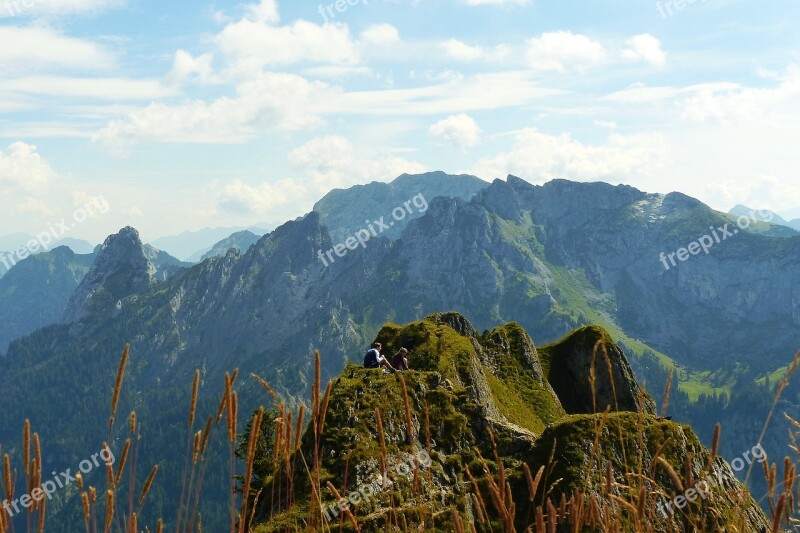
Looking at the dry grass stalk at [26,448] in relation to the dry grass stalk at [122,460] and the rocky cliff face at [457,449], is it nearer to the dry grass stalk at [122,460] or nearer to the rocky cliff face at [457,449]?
the dry grass stalk at [122,460]

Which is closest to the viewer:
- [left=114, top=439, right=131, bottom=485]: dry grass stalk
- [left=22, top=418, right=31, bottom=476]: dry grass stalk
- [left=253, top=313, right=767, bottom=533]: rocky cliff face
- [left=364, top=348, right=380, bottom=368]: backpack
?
[left=22, top=418, right=31, bottom=476]: dry grass stalk

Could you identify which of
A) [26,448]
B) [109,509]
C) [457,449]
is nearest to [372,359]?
[457,449]

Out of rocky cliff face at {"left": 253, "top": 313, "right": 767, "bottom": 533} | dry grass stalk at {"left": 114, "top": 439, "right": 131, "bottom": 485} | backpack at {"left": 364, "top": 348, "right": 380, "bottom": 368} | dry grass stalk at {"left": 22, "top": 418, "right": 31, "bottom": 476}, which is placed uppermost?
dry grass stalk at {"left": 22, "top": 418, "right": 31, "bottom": 476}

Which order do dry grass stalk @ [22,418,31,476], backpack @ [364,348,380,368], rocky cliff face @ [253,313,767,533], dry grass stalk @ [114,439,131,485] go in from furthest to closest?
backpack @ [364,348,380,368]
rocky cliff face @ [253,313,767,533]
dry grass stalk @ [114,439,131,485]
dry grass stalk @ [22,418,31,476]

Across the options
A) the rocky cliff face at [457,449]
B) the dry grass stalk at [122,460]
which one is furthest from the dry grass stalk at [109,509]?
the rocky cliff face at [457,449]

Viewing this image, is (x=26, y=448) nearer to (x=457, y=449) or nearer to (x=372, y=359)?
(x=457, y=449)

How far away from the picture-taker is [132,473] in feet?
15.6

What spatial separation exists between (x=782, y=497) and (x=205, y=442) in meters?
3.55

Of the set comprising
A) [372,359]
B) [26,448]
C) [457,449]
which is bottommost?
[457,449]

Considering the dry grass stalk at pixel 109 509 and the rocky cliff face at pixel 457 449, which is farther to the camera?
the rocky cliff face at pixel 457 449

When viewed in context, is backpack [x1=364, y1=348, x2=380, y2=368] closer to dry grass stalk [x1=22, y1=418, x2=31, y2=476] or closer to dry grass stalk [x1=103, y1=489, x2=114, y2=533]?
dry grass stalk [x1=103, y1=489, x2=114, y2=533]

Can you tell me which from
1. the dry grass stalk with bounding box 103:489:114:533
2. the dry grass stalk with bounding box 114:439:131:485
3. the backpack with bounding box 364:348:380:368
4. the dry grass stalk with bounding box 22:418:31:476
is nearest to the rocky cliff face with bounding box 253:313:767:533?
the backpack with bounding box 364:348:380:368

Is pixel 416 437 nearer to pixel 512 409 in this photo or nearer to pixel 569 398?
pixel 512 409

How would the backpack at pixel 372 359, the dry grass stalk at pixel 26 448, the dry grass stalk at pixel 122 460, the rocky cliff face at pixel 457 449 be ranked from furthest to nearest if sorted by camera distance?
the backpack at pixel 372 359 < the rocky cliff face at pixel 457 449 < the dry grass stalk at pixel 122 460 < the dry grass stalk at pixel 26 448
